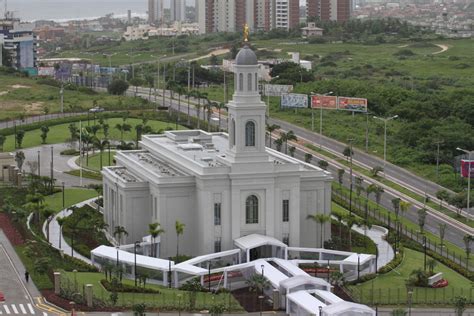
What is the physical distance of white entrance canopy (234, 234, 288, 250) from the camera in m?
59.0

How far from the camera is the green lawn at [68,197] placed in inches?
2994

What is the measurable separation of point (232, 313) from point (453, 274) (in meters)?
14.6

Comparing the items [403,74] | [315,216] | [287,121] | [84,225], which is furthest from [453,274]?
[403,74]

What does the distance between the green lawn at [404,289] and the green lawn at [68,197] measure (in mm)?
26387

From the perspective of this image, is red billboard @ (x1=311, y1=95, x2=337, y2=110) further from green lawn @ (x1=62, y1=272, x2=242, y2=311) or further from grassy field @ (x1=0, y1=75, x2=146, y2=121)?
green lawn @ (x1=62, y1=272, x2=242, y2=311)

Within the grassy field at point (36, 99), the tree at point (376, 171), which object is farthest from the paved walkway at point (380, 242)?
the grassy field at point (36, 99)

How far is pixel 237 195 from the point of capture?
60312 mm

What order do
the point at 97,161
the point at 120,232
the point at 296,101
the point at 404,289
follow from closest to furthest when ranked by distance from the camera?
the point at 404,289, the point at 120,232, the point at 97,161, the point at 296,101

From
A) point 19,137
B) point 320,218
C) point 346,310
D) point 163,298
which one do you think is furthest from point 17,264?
point 19,137

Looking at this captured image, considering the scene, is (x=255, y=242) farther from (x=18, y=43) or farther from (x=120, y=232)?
(x=18, y=43)

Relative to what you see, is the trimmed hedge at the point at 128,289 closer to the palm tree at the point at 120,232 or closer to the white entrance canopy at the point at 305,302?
the white entrance canopy at the point at 305,302

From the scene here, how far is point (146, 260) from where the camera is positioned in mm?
57344

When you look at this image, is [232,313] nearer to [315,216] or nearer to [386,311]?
[386,311]

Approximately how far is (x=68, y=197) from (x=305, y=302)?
3351cm
